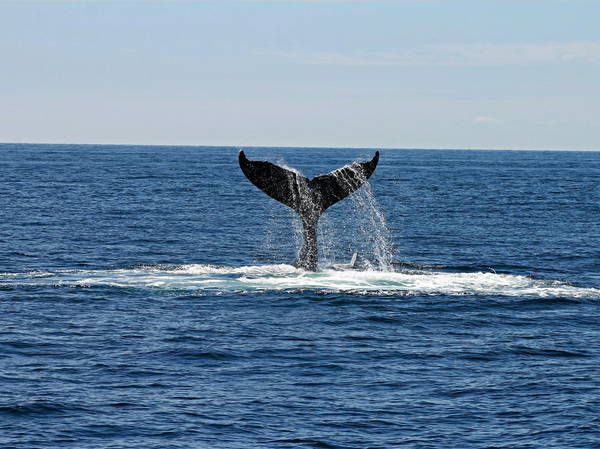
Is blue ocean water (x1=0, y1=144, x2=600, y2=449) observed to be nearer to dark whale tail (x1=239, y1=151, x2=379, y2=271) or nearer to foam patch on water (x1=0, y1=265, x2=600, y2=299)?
foam patch on water (x1=0, y1=265, x2=600, y2=299)

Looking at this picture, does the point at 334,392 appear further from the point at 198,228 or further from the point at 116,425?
the point at 198,228

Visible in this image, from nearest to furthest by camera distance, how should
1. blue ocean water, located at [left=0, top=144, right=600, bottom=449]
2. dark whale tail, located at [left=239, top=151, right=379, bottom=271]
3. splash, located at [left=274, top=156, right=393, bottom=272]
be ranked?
blue ocean water, located at [left=0, top=144, right=600, bottom=449], dark whale tail, located at [left=239, top=151, right=379, bottom=271], splash, located at [left=274, top=156, right=393, bottom=272]

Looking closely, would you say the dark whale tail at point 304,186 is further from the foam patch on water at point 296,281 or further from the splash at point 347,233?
the foam patch on water at point 296,281

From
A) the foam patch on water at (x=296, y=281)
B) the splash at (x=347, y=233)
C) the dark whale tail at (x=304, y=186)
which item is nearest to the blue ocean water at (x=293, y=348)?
the foam patch on water at (x=296, y=281)

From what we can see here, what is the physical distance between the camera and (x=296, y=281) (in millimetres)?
25484

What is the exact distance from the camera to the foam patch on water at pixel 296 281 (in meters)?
24.8

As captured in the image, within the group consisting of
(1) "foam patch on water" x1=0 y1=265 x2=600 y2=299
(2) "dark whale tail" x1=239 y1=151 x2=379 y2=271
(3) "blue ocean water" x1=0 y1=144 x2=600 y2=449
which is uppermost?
(2) "dark whale tail" x1=239 y1=151 x2=379 y2=271

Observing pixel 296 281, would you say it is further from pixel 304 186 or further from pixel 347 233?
pixel 347 233

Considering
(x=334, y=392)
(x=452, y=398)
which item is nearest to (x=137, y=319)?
(x=334, y=392)

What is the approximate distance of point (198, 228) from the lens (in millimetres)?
47500

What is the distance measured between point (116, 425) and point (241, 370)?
11.5 feet

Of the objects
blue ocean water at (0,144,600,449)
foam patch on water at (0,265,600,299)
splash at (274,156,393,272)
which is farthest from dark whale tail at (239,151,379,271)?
foam patch on water at (0,265,600,299)

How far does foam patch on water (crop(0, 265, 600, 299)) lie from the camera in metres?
24.8

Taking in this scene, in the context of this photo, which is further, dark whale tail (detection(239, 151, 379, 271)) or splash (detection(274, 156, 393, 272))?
splash (detection(274, 156, 393, 272))
